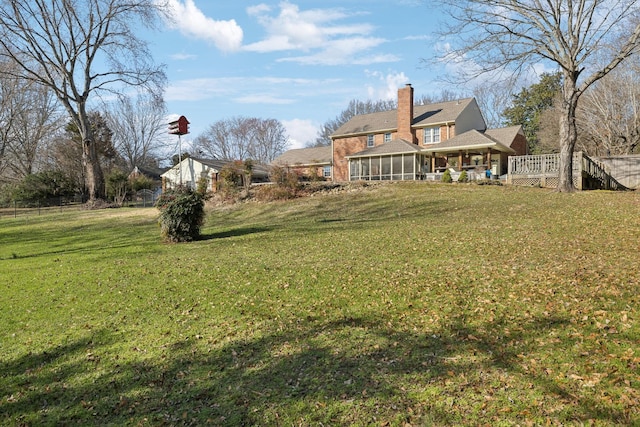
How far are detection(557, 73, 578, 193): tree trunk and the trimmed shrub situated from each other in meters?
14.6

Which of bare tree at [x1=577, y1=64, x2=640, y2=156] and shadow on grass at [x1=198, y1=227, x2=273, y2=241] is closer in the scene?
shadow on grass at [x1=198, y1=227, x2=273, y2=241]

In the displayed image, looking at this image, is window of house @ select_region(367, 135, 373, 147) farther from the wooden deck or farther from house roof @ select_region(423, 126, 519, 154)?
the wooden deck

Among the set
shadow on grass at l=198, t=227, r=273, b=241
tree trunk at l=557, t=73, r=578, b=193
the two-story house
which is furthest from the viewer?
the two-story house

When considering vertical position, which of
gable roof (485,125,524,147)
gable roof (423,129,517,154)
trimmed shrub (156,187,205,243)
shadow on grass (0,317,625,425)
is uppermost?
gable roof (485,125,524,147)

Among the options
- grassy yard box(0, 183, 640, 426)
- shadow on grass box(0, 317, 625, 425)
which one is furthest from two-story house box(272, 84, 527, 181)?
shadow on grass box(0, 317, 625, 425)

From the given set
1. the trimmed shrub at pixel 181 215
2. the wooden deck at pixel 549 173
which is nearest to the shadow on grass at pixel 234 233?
the trimmed shrub at pixel 181 215

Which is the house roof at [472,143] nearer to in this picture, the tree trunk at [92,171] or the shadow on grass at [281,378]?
the shadow on grass at [281,378]

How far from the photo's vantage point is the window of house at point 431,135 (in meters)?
29.9

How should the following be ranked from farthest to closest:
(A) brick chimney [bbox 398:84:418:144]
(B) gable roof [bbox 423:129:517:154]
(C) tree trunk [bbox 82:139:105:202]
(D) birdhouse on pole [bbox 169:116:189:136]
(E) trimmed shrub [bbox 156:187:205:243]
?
1. (D) birdhouse on pole [bbox 169:116:189:136]
2. (A) brick chimney [bbox 398:84:418:144]
3. (C) tree trunk [bbox 82:139:105:202]
4. (B) gable roof [bbox 423:129:517:154]
5. (E) trimmed shrub [bbox 156:187:205:243]

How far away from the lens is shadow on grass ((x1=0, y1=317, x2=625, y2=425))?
11.2 feet

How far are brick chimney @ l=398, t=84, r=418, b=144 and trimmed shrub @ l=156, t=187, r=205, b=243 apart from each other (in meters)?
22.0

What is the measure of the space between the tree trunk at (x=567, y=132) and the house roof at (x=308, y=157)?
22785mm

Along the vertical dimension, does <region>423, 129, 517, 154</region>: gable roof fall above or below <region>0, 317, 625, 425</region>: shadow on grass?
above

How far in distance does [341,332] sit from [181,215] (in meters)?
8.78
